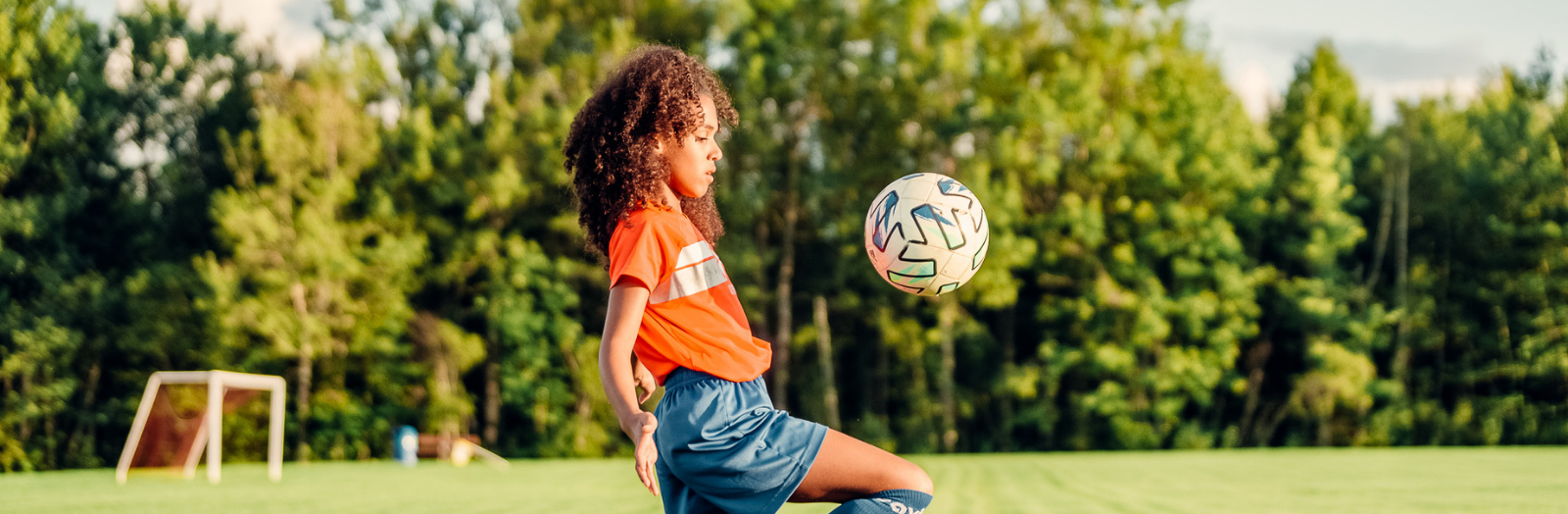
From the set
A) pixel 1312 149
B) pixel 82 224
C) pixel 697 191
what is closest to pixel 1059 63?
pixel 1312 149

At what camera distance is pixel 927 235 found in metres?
3.94

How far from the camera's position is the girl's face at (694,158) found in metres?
3.03

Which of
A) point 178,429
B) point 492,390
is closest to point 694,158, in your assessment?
point 178,429

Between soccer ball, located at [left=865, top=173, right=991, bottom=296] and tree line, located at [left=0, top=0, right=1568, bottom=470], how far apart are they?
71.4 ft

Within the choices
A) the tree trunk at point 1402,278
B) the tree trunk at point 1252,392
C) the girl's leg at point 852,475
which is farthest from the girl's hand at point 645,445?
the tree trunk at point 1402,278

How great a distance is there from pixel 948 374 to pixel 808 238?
5006 millimetres

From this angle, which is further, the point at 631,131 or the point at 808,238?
the point at 808,238

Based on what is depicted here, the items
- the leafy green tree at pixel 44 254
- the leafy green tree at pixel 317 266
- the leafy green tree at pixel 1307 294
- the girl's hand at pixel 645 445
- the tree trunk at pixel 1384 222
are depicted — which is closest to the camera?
the girl's hand at pixel 645 445

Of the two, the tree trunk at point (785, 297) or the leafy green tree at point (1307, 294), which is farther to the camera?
the tree trunk at point (785, 297)

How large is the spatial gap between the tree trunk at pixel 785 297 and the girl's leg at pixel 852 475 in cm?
2467

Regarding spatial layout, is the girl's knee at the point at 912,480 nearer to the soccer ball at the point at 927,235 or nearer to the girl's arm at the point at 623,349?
the girl's arm at the point at 623,349

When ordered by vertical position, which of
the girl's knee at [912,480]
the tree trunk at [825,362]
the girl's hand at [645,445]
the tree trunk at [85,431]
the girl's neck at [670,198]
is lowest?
the tree trunk at [85,431]

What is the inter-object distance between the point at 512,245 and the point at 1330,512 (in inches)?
800

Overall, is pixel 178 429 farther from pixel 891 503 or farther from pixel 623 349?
pixel 891 503
